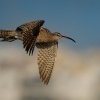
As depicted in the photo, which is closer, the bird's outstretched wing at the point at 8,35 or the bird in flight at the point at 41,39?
the bird in flight at the point at 41,39

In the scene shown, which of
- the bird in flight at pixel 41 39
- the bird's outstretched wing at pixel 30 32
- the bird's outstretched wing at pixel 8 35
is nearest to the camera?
the bird's outstretched wing at pixel 30 32

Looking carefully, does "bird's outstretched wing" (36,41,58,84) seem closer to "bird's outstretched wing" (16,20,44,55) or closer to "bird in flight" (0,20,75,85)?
"bird in flight" (0,20,75,85)

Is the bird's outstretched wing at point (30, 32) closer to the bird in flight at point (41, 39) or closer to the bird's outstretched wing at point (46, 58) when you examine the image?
the bird in flight at point (41, 39)

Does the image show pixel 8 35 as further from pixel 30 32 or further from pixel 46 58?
pixel 46 58

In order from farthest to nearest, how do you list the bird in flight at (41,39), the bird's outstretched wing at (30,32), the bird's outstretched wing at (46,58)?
the bird's outstretched wing at (46,58), the bird in flight at (41,39), the bird's outstretched wing at (30,32)

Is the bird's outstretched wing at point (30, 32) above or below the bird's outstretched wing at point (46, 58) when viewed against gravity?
above

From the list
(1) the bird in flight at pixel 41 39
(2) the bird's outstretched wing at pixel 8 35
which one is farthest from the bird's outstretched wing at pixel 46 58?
(2) the bird's outstretched wing at pixel 8 35

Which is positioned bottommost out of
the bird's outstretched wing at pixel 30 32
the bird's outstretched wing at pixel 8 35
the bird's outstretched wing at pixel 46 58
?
the bird's outstretched wing at pixel 46 58
